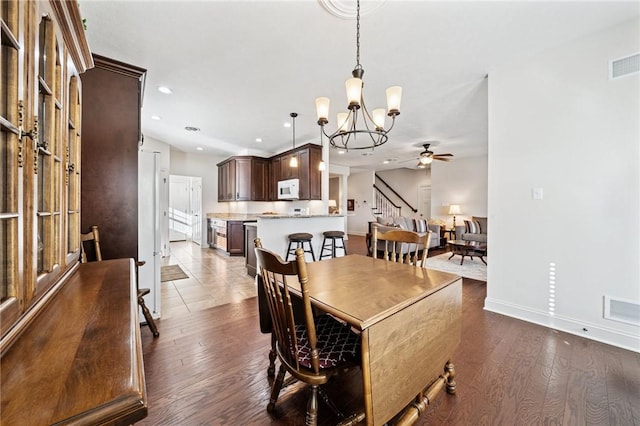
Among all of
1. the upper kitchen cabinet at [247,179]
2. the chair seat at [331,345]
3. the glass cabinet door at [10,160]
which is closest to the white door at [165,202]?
the upper kitchen cabinet at [247,179]

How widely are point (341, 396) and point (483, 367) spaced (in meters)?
1.05

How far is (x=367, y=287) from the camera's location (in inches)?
53.5

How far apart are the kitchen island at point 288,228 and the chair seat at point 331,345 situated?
242 centimetres

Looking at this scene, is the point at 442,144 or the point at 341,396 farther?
the point at 442,144

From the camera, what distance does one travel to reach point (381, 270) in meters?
1.70

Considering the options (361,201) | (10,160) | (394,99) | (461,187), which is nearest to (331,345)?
(10,160)

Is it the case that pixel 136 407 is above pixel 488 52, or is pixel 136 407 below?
below

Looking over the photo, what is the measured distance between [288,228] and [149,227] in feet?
6.33

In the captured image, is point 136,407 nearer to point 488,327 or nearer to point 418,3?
point 418,3

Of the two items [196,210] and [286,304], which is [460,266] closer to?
[286,304]

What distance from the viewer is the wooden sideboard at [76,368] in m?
0.42

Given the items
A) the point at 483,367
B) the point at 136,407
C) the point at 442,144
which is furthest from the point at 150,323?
the point at 442,144

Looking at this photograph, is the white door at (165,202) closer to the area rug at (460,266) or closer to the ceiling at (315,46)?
the ceiling at (315,46)

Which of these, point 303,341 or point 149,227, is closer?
point 303,341
